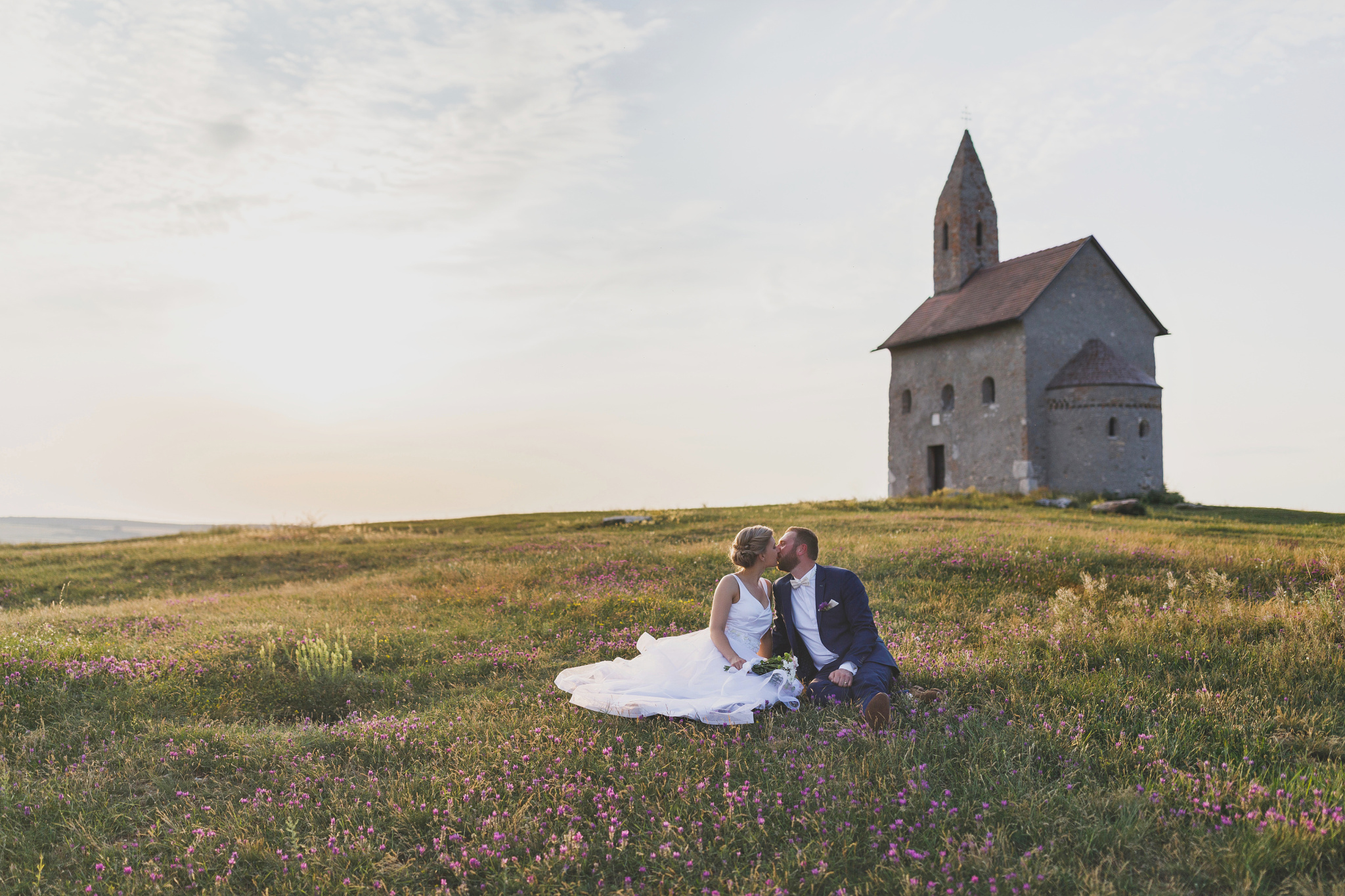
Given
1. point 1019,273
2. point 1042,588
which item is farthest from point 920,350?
point 1042,588

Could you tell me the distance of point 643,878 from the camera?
445cm

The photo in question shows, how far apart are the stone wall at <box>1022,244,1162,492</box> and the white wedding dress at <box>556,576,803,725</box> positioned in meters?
29.2

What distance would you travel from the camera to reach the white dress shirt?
732cm

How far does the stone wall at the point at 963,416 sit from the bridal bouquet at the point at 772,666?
95.4ft

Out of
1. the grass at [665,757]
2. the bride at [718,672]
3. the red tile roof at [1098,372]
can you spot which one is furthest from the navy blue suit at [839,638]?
the red tile roof at [1098,372]

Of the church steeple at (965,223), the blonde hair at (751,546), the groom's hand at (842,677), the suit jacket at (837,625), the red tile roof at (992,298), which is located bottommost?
the groom's hand at (842,677)

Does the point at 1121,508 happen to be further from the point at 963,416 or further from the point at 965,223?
the point at 965,223

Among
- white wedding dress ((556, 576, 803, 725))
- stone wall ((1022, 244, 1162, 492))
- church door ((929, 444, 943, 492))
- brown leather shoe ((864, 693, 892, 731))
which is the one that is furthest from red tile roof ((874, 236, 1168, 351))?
brown leather shoe ((864, 693, 892, 731))

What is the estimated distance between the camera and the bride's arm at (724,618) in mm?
7059

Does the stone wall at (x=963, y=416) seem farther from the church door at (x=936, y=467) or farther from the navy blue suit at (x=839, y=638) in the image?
the navy blue suit at (x=839, y=638)

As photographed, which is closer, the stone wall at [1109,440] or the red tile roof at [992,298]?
the stone wall at [1109,440]

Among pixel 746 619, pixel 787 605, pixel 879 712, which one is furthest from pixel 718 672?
pixel 879 712

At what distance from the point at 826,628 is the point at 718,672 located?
1079 millimetres

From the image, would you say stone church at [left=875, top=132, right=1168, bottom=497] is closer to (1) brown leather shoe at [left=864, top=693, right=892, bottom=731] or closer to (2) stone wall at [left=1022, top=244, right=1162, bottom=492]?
(2) stone wall at [left=1022, top=244, right=1162, bottom=492]
